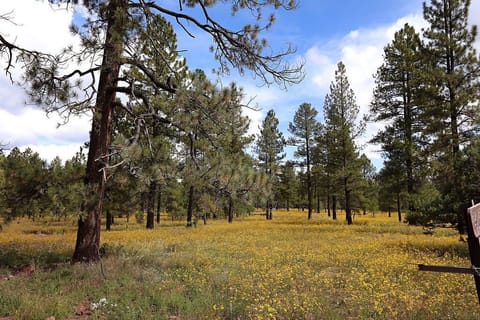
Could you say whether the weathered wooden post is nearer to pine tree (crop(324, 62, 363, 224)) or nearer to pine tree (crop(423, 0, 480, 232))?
pine tree (crop(423, 0, 480, 232))

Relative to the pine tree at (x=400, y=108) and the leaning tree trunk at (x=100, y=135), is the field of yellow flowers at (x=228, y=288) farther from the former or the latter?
the pine tree at (x=400, y=108)

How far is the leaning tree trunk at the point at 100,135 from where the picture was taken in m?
6.82

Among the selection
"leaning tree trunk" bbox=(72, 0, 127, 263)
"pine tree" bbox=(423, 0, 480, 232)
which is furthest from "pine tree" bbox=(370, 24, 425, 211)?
"leaning tree trunk" bbox=(72, 0, 127, 263)

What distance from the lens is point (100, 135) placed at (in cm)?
834

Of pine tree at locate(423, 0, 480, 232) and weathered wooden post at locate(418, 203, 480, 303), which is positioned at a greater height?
pine tree at locate(423, 0, 480, 232)

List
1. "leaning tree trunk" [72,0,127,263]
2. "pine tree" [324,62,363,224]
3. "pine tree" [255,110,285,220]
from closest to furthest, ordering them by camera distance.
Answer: "leaning tree trunk" [72,0,127,263], "pine tree" [324,62,363,224], "pine tree" [255,110,285,220]

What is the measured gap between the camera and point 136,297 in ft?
19.2

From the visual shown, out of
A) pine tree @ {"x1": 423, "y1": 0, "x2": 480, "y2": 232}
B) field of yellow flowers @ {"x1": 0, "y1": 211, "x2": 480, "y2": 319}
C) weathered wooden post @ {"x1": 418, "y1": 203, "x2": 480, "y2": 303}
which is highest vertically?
pine tree @ {"x1": 423, "y1": 0, "x2": 480, "y2": 232}

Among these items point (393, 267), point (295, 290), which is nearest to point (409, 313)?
point (295, 290)

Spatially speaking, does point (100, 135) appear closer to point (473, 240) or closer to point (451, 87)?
point (473, 240)

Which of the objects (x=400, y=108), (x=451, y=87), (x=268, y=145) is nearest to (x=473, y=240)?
(x=451, y=87)

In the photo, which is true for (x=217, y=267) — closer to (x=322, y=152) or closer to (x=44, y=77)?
(x=44, y=77)

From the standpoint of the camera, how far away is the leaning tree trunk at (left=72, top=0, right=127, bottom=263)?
682cm

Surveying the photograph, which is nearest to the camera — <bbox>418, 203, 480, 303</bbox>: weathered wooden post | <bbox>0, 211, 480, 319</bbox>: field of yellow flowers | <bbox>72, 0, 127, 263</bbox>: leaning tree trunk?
<bbox>418, 203, 480, 303</bbox>: weathered wooden post
